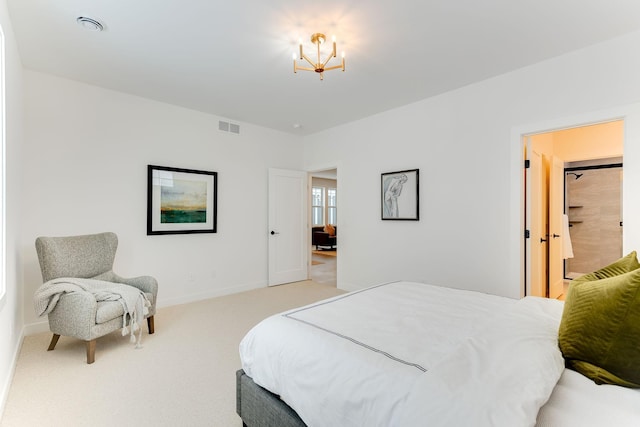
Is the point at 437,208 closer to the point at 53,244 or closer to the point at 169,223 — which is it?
the point at 169,223

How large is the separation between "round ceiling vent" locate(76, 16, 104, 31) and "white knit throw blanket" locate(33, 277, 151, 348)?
213 cm

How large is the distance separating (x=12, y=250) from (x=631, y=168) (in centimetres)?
513

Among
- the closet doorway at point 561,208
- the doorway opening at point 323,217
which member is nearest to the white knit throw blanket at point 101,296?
the closet doorway at point 561,208

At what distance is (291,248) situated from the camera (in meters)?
5.51

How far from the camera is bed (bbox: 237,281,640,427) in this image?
915 mm

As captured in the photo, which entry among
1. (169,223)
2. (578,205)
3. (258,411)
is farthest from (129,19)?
(578,205)

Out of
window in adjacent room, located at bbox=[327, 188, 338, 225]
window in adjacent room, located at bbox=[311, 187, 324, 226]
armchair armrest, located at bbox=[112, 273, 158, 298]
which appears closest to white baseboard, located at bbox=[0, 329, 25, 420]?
armchair armrest, located at bbox=[112, 273, 158, 298]

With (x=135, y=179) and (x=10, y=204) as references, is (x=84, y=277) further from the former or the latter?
(x=135, y=179)

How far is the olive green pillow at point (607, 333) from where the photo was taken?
Answer: 1025mm

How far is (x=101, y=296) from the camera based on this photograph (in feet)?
8.70

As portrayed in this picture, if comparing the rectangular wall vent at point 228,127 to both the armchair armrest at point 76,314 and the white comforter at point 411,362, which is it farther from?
the white comforter at point 411,362

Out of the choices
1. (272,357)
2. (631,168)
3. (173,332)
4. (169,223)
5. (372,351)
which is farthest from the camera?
(169,223)

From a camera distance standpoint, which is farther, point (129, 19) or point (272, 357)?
point (129, 19)

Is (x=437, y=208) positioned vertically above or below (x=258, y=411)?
above
